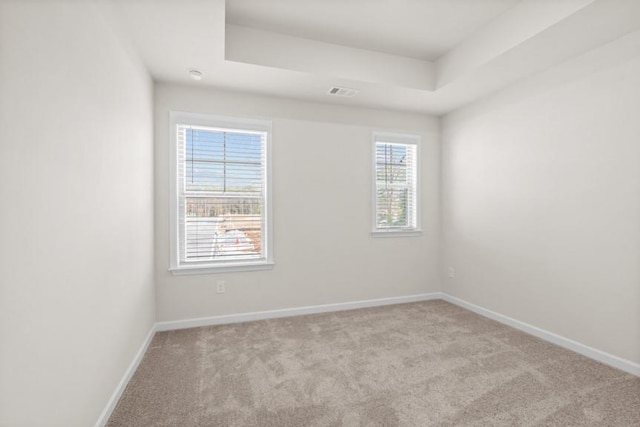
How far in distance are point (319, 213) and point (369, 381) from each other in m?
1.87

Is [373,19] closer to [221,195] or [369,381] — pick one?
[221,195]

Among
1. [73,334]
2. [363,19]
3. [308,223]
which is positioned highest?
[363,19]

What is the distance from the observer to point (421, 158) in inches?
159

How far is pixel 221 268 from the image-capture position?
3.21m

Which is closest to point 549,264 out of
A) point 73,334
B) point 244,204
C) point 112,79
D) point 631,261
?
point 631,261

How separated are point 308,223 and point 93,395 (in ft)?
7.67

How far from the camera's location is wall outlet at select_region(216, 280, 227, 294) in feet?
10.5

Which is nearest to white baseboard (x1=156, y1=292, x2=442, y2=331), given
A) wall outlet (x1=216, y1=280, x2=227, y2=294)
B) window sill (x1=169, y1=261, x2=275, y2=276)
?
wall outlet (x1=216, y1=280, x2=227, y2=294)

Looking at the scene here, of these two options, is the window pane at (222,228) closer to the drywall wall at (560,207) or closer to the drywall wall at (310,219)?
the drywall wall at (310,219)

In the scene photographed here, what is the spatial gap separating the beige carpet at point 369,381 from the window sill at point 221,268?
1.85 ft

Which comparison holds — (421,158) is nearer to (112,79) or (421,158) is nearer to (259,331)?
(259,331)

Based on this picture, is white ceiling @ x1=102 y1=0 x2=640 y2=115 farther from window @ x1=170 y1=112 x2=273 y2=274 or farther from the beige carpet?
the beige carpet

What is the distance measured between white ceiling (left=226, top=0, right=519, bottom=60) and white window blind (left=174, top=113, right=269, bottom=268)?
109cm

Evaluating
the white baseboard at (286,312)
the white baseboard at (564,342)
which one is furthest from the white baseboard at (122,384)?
the white baseboard at (564,342)
